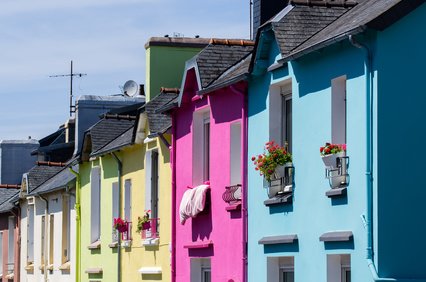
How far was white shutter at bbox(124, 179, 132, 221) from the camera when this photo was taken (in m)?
33.1

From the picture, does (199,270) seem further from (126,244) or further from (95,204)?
(95,204)

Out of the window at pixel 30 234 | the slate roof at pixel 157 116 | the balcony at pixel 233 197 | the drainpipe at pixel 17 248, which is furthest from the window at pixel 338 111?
the drainpipe at pixel 17 248

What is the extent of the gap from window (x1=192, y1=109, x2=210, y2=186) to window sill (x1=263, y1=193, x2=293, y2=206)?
15.1 feet

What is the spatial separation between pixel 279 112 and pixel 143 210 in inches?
384

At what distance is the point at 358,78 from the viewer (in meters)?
18.9

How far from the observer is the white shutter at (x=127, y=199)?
33.1 m

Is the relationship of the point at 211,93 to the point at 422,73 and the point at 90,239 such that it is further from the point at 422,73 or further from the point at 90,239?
the point at 90,239

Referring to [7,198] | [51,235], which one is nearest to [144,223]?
[51,235]

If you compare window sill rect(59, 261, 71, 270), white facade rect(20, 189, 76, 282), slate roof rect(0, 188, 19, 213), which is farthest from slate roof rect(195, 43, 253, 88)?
slate roof rect(0, 188, 19, 213)

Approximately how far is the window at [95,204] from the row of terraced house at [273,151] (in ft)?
0.13

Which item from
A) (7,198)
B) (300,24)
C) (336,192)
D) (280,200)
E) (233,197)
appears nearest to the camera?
Answer: (336,192)

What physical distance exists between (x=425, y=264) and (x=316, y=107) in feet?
11.2

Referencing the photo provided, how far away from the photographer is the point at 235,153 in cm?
2475

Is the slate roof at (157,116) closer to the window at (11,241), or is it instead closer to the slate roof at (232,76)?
the slate roof at (232,76)
